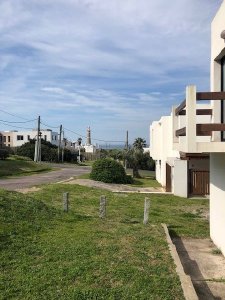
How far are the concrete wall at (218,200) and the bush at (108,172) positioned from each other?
1802cm

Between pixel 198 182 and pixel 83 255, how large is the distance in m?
17.2

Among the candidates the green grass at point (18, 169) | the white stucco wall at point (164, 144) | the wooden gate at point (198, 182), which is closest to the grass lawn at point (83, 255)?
the wooden gate at point (198, 182)

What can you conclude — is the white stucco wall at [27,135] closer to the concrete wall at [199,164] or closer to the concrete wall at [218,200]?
the concrete wall at [199,164]

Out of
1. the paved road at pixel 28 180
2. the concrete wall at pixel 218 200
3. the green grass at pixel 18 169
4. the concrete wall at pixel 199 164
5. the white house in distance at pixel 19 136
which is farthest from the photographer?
the white house in distance at pixel 19 136

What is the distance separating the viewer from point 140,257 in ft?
26.9

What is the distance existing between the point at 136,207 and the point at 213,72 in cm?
860

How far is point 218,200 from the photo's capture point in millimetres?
10695

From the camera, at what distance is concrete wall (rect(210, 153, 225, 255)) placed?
1008 centimetres

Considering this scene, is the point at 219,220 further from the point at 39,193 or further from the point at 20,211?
the point at 39,193

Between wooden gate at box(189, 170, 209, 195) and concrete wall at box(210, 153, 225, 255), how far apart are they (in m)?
12.5

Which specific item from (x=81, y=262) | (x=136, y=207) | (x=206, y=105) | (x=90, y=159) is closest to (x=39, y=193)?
(x=136, y=207)

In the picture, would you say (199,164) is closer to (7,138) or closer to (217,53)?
(217,53)

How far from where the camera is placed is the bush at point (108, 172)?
29.6 meters

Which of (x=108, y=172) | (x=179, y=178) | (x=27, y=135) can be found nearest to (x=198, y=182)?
(x=179, y=178)
